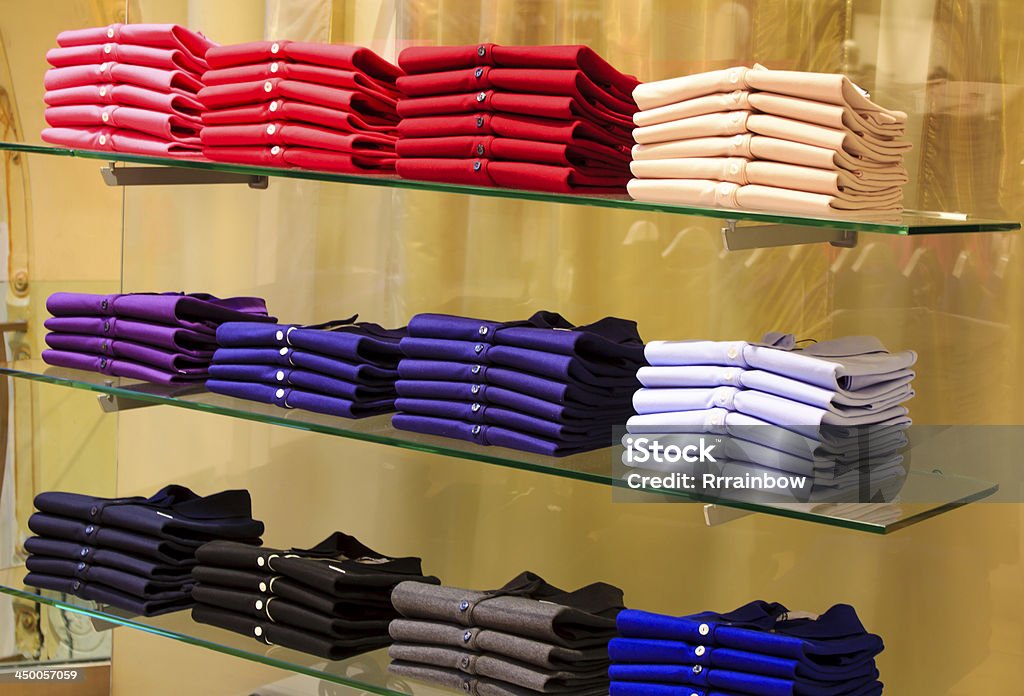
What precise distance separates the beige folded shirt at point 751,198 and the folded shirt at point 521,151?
14cm

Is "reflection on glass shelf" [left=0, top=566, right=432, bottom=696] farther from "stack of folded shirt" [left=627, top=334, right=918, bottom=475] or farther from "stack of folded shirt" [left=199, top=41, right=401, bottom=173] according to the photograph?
"stack of folded shirt" [left=199, top=41, right=401, bottom=173]

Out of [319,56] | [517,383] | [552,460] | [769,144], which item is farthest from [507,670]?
[319,56]

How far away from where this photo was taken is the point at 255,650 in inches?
92.7

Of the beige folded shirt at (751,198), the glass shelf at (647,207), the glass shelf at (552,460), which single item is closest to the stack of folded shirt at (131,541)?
the glass shelf at (552,460)

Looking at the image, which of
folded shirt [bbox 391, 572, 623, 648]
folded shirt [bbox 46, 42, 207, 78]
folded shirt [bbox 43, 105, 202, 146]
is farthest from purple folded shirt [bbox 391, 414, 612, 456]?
folded shirt [bbox 46, 42, 207, 78]

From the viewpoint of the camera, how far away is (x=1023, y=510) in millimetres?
2180

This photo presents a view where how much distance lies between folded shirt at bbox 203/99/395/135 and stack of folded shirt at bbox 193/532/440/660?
2.53 ft

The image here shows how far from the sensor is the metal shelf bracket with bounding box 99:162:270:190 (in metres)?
2.66

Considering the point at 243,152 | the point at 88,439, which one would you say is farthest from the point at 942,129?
the point at 88,439

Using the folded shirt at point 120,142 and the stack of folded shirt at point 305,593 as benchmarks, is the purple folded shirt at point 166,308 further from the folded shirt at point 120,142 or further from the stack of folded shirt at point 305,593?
the stack of folded shirt at point 305,593

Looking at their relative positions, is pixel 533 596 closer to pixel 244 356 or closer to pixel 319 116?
pixel 244 356

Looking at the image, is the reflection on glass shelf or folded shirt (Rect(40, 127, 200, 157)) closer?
the reflection on glass shelf

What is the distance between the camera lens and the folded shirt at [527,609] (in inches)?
79.7

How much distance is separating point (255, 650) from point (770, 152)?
1289 millimetres
